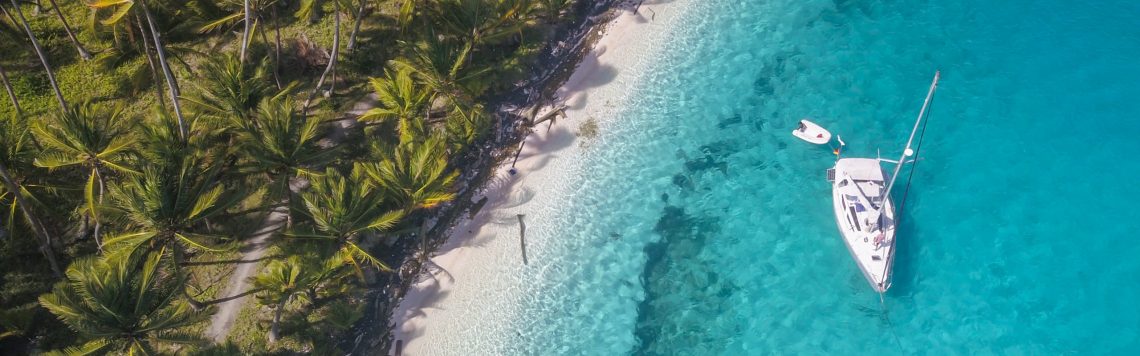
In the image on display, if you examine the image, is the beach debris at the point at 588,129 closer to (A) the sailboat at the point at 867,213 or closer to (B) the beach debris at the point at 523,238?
(B) the beach debris at the point at 523,238

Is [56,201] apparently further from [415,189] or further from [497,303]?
[497,303]

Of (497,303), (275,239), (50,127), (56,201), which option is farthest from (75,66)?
(497,303)

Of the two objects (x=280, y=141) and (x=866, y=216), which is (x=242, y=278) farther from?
(x=866, y=216)

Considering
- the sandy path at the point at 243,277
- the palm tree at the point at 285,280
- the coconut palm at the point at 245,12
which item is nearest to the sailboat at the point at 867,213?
the palm tree at the point at 285,280

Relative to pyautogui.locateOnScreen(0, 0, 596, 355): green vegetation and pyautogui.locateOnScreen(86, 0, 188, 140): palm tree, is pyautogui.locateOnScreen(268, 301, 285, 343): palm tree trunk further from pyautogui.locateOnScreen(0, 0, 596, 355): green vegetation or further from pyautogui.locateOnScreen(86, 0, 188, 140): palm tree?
pyautogui.locateOnScreen(86, 0, 188, 140): palm tree

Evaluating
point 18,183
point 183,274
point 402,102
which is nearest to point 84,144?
point 18,183

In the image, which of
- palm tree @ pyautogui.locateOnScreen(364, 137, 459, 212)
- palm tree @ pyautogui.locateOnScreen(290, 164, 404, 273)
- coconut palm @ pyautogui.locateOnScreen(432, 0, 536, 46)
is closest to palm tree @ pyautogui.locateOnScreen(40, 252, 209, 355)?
palm tree @ pyautogui.locateOnScreen(290, 164, 404, 273)
